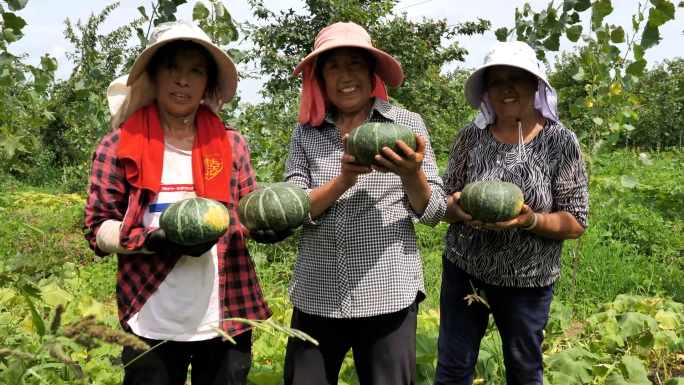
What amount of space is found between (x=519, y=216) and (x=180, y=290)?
1.64 meters

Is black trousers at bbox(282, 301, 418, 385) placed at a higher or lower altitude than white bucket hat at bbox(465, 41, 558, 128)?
lower

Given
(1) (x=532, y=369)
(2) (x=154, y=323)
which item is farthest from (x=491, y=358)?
(2) (x=154, y=323)

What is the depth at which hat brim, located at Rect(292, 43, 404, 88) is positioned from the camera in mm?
2666

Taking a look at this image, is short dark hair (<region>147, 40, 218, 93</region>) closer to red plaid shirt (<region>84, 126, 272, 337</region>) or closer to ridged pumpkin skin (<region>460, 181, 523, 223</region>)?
red plaid shirt (<region>84, 126, 272, 337</region>)

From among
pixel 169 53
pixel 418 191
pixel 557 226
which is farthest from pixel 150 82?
pixel 557 226

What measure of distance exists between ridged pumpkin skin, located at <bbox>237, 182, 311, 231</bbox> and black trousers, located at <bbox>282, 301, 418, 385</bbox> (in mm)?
541

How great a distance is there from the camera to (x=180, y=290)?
8.13 feet

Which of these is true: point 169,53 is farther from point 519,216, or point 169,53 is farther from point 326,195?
point 519,216

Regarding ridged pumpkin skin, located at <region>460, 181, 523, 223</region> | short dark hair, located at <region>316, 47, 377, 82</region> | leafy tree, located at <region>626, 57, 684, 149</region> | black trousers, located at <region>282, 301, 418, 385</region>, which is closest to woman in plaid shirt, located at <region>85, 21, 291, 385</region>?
black trousers, located at <region>282, 301, 418, 385</region>

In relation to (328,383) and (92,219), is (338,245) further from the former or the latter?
(92,219)

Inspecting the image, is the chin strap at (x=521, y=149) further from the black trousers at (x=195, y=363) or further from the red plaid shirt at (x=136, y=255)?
the black trousers at (x=195, y=363)

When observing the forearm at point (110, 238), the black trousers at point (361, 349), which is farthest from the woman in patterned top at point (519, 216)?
the forearm at point (110, 238)

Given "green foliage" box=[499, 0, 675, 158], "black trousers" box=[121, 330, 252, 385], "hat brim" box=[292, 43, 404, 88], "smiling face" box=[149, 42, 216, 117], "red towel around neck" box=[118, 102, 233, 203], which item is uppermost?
"green foliage" box=[499, 0, 675, 158]

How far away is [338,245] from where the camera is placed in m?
2.73
